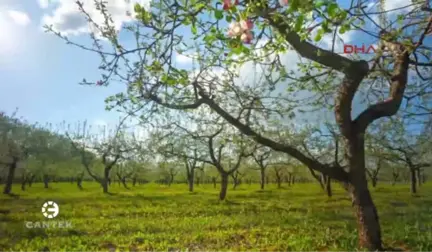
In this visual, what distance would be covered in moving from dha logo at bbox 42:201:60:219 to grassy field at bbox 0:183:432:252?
0.03 metres

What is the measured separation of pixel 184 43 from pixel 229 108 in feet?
2.00

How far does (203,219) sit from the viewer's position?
2867 millimetres

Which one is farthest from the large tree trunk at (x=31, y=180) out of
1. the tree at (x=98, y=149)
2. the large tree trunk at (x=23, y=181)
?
the tree at (x=98, y=149)

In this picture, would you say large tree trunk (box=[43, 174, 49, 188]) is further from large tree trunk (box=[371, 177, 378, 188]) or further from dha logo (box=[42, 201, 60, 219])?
large tree trunk (box=[371, 177, 378, 188])

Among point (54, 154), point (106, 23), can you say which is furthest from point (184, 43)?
point (54, 154)

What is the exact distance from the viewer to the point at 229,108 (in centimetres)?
289

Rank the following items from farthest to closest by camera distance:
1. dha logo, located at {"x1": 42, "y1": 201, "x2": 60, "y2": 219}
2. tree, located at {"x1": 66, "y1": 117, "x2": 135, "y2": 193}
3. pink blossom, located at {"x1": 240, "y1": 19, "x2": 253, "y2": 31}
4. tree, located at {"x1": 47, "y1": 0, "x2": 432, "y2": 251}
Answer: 1. tree, located at {"x1": 66, "y1": 117, "x2": 135, "y2": 193}
2. dha logo, located at {"x1": 42, "y1": 201, "x2": 60, "y2": 219}
3. tree, located at {"x1": 47, "y1": 0, "x2": 432, "y2": 251}
4. pink blossom, located at {"x1": 240, "y1": 19, "x2": 253, "y2": 31}

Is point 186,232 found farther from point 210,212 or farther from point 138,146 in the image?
point 138,146

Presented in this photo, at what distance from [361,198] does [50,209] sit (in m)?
1.98

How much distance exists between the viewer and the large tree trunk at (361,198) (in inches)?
104

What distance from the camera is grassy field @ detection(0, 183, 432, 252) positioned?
2654 mm

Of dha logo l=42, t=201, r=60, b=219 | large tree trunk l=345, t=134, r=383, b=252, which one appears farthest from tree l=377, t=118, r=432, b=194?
dha logo l=42, t=201, r=60, b=219

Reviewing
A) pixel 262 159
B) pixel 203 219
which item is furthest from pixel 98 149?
pixel 262 159

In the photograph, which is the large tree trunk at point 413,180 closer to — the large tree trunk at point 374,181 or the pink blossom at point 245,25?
the large tree trunk at point 374,181
